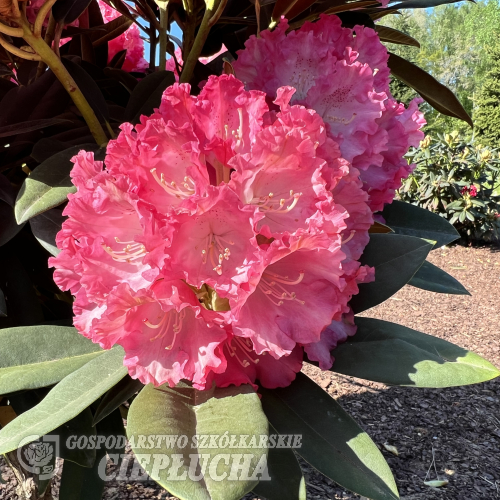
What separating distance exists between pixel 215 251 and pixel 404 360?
0.79ft

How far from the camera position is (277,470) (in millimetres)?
579

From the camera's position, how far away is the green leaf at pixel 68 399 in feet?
1.60

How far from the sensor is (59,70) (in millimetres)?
629

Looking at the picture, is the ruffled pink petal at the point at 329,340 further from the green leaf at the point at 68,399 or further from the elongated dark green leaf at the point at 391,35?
the elongated dark green leaf at the point at 391,35

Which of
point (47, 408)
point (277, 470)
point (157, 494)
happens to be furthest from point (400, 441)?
point (47, 408)

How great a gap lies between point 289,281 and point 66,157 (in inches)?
12.5

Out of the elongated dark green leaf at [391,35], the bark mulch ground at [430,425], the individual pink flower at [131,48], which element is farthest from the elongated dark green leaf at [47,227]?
the bark mulch ground at [430,425]

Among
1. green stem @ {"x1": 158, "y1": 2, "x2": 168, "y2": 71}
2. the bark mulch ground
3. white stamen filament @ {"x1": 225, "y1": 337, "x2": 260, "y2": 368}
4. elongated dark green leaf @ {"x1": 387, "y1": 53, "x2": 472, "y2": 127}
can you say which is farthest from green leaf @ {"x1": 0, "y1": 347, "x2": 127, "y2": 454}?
the bark mulch ground

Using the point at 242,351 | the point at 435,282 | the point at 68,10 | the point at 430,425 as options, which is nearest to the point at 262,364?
the point at 242,351

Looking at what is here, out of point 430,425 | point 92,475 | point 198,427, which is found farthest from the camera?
point 430,425

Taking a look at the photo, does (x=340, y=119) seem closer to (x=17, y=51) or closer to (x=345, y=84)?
(x=345, y=84)

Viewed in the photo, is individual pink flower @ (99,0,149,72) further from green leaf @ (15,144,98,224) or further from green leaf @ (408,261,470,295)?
green leaf @ (408,261,470,295)

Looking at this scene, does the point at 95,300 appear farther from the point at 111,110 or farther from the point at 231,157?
the point at 111,110

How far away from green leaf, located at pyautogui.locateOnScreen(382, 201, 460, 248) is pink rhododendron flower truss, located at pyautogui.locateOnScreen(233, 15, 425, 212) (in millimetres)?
220
